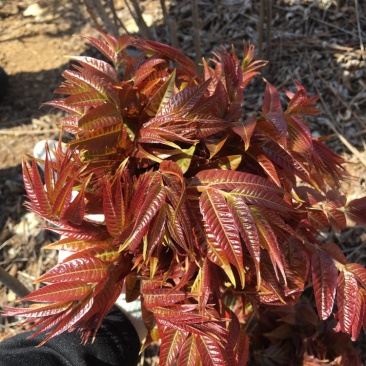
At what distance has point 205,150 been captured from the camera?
100 cm

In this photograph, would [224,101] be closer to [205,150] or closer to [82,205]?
[205,150]

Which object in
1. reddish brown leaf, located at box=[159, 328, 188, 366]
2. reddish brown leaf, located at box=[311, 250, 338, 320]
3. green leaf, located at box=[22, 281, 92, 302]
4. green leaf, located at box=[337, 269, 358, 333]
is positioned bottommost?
green leaf, located at box=[337, 269, 358, 333]

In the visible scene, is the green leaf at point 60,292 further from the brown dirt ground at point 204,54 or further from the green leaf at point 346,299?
the brown dirt ground at point 204,54

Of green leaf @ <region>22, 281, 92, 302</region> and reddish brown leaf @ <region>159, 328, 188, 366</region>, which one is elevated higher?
green leaf @ <region>22, 281, 92, 302</region>

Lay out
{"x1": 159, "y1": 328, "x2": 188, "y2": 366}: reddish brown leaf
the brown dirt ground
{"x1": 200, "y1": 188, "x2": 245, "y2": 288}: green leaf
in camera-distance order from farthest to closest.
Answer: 1. the brown dirt ground
2. {"x1": 159, "y1": 328, "x2": 188, "y2": 366}: reddish brown leaf
3. {"x1": 200, "y1": 188, "x2": 245, "y2": 288}: green leaf

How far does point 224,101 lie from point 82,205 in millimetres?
369

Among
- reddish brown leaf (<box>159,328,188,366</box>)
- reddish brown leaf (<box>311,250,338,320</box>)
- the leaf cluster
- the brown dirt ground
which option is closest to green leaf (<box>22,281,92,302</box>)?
the leaf cluster

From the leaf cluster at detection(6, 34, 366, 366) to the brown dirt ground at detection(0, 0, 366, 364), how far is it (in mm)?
887

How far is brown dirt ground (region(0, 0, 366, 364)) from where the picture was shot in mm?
1989

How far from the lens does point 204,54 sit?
98.6 inches

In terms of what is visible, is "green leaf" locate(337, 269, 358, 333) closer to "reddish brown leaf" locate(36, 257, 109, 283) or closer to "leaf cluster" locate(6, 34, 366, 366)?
"leaf cluster" locate(6, 34, 366, 366)

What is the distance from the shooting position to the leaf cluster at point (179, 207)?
2.79ft

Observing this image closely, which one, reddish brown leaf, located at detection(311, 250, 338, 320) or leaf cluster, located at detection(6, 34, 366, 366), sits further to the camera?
reddish brown leaf, located at detection(311, 250, 338, 320)

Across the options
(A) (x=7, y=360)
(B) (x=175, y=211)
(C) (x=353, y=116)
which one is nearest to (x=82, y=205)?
(B) (x=175, y=211)
